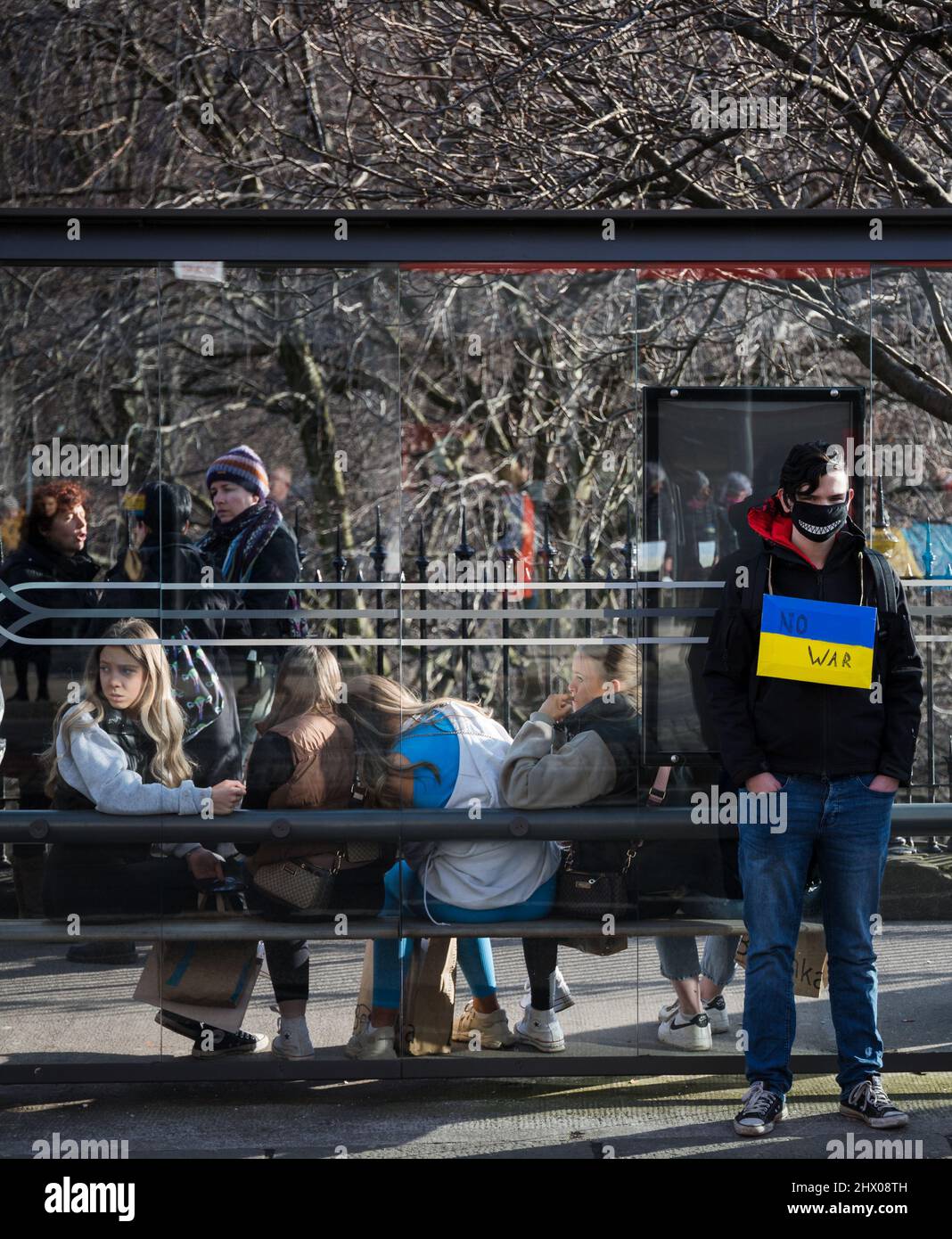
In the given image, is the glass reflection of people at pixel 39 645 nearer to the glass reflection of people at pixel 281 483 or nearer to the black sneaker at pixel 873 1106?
the glass reflection of people at pixel 281 483

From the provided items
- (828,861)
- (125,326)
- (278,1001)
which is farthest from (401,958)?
(125,326)

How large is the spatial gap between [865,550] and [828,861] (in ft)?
2.70

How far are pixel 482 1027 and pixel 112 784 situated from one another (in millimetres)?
1260

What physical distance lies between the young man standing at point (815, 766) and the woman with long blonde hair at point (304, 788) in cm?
107

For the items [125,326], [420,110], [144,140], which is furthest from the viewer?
[144,140]

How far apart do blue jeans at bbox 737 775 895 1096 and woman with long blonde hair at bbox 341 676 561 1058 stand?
0.68 meters

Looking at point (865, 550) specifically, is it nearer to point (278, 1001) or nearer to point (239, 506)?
point (239, 506)

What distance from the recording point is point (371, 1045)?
4.13m

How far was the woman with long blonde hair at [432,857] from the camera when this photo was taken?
4137 mm

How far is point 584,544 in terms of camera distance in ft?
13.6

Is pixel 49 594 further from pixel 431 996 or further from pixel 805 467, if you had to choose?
pixel 805 467

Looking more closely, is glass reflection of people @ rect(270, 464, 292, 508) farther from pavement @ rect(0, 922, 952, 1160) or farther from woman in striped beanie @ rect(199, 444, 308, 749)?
pavement @ rect(0, 922, 952, 1160)
